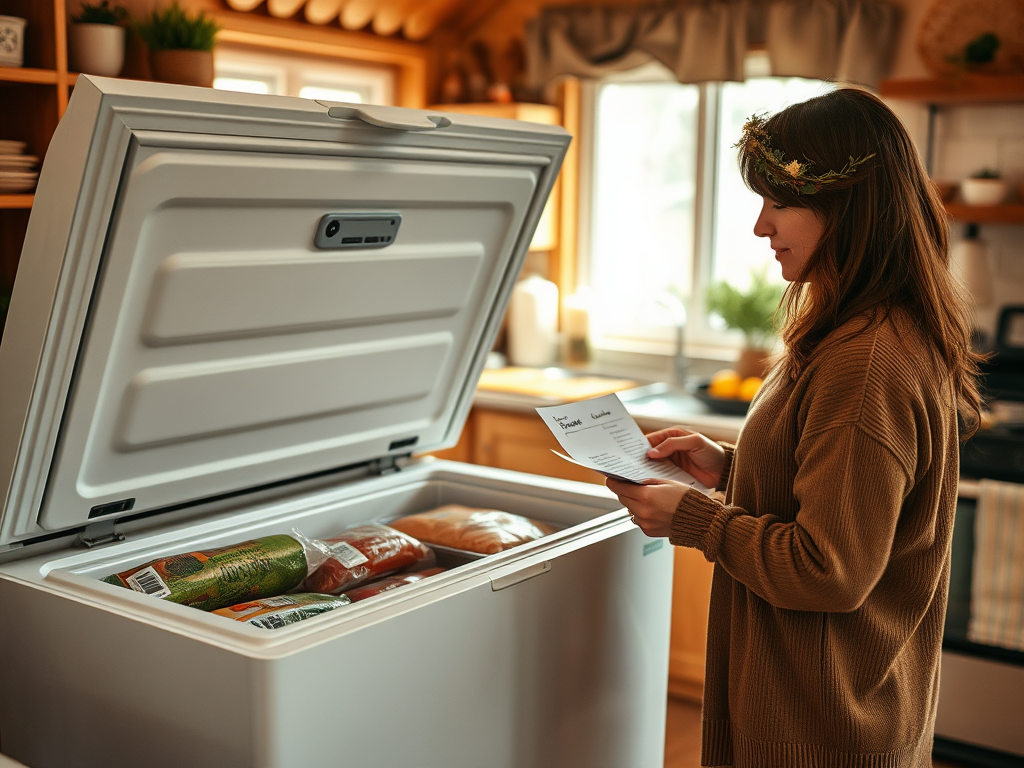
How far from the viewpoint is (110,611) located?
1.19 meters

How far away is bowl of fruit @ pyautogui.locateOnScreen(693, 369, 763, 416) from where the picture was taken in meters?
2.95

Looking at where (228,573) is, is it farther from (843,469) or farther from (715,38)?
(715,38)

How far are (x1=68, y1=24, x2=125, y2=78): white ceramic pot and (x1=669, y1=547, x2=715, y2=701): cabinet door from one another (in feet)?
6.15

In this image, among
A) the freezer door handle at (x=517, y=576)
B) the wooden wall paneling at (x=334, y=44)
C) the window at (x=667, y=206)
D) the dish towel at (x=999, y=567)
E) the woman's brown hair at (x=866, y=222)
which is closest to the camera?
the woman's brown hair at (x=866, y=222)

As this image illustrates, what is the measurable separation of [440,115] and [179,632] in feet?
2.36

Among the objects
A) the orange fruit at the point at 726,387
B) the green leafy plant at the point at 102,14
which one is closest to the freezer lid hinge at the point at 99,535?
the green leafy plant at the point at 102,14

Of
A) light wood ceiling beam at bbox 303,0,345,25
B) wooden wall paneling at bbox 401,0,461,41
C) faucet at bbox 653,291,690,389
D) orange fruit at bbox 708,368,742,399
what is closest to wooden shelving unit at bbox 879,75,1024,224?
orange fruit at bbox 708,368,742,399

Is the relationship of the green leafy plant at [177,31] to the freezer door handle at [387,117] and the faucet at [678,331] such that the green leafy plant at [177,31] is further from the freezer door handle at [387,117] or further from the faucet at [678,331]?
the faucet at [678,331]

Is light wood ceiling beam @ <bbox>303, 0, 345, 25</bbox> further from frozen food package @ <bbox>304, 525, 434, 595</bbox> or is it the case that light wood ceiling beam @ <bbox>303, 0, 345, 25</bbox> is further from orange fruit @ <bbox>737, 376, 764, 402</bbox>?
frozen food package @ <bbox>304, 525, 434, 595</bbox>

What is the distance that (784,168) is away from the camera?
123 cm

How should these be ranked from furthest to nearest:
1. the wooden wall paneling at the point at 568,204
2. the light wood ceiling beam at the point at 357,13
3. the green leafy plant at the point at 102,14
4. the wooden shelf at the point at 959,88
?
the wooden wall paneling at the point at 568,204, the light wood ceiling beam at the point at 357,13, the wooden shelf at the point at 959,88, the green leafy plant at the point at 102,14

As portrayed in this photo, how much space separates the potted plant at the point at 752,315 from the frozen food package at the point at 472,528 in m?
1.54

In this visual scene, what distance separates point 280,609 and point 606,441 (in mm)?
491

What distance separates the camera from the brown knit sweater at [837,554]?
45.4 inches
